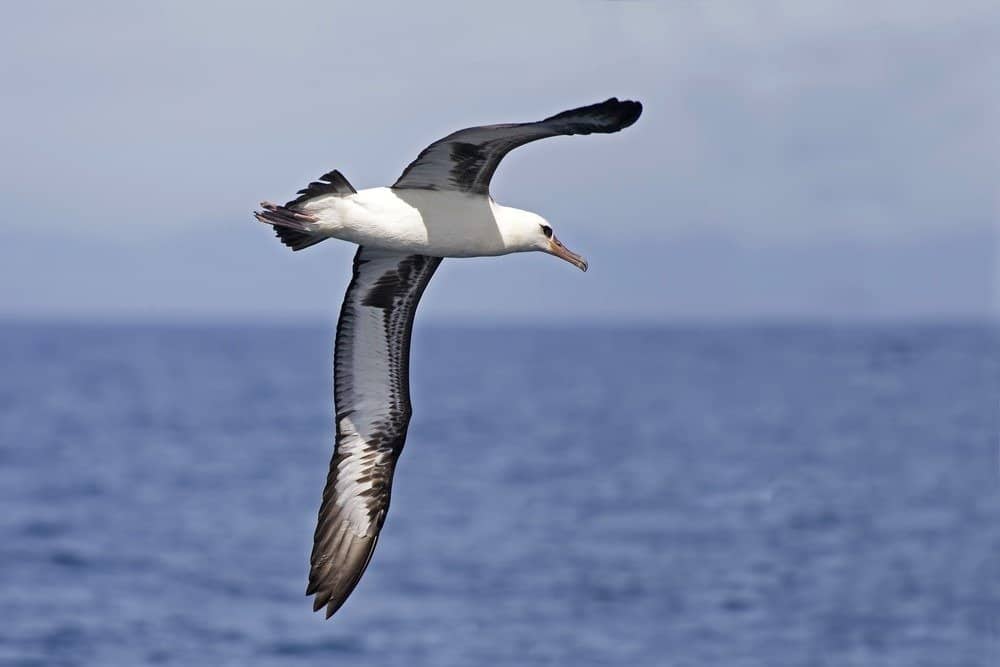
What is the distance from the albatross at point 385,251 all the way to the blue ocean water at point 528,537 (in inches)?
822

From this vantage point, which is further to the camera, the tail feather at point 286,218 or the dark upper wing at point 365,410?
the dark upper wing at point 365,410

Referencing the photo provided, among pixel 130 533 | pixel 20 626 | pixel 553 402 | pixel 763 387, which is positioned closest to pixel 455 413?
pixel 553 402

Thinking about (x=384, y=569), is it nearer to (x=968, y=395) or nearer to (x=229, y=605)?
(x=229, y=605)

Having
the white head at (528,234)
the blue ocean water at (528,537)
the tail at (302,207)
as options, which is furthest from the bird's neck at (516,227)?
the blue ocean water at (528,537)

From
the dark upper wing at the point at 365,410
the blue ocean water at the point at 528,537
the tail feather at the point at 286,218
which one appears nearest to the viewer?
the tail feather at the point at 286,218

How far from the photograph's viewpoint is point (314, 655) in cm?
3547

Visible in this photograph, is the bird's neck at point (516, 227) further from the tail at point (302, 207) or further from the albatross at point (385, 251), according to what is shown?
the tail at point (302, 207)

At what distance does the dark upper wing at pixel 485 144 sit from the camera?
11.4 meters

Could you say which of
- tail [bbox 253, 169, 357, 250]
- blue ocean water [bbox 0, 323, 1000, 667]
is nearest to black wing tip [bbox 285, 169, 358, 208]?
tail [bbox 253, 169, 357, 250]

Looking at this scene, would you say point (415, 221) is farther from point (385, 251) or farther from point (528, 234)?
point (385, 251)

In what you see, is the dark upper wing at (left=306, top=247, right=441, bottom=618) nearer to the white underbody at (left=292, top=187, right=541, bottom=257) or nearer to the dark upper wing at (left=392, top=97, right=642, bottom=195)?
the white underbody at (left=292, top=187, right=541, bottom=257)

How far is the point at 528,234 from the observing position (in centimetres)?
1299

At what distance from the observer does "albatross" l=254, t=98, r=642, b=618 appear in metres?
12.2

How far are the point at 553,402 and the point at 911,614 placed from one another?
2822 inches
